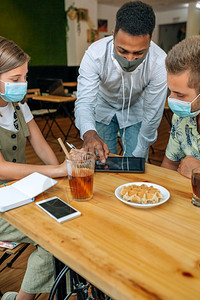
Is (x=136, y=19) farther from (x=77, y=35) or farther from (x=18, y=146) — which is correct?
(x=77, y=35)

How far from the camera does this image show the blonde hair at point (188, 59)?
102 centimetres

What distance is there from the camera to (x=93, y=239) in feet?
2.35

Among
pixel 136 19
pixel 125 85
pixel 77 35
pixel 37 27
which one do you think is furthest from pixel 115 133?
pixel 77 35

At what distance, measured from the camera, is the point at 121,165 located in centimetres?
123

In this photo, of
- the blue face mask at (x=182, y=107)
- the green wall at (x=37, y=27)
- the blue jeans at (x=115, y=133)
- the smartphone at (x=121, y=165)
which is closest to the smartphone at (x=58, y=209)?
the smartphone at (x=121, y=165)

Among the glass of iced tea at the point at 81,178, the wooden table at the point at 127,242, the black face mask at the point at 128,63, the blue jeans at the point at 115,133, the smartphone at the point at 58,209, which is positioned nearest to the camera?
the wooden table at the point at 127,242

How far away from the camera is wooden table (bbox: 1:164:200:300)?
0.57 metres

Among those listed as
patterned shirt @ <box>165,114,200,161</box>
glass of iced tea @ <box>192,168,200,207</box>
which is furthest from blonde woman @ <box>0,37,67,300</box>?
patterned shirt @ <box>165,114,200,161</box>

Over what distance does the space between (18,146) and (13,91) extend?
0.28 m

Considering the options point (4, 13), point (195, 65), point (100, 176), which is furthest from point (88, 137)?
point (4, 13)

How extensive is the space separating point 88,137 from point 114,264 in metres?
0.81

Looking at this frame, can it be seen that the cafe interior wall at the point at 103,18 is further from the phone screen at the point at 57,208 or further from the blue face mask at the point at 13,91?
the phone screen at the point at 57,208

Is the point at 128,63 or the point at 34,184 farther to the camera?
the point at 128,63

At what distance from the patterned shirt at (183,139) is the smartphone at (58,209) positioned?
27.3 inches
